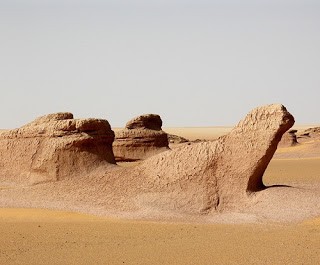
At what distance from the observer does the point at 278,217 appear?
41.5ft

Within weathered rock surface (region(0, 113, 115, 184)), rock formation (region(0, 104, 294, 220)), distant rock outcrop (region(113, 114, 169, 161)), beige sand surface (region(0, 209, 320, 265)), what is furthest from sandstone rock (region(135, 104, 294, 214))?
distant rock outcrop (region(113, 114, 169, 161))

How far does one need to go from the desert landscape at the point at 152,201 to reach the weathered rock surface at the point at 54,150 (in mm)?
29

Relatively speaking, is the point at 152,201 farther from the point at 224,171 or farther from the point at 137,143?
the point at 137,143

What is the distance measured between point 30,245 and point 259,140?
5491 millimetres

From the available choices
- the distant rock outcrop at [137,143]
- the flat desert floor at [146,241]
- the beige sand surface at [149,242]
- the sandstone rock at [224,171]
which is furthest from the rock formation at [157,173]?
the distant rock outcrop at [137,143]

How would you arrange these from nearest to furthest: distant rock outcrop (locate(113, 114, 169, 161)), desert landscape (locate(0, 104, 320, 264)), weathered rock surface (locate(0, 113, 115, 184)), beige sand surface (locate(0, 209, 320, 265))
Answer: beige sand surface (locate(0, 209, 320, 265)) → desert landscape (locate(0, 104, 320, 264)) → weathered rock surface (locate(0, 113, 115, 184)) → distant rock outcrop (locate(113, 114, 169, 161))

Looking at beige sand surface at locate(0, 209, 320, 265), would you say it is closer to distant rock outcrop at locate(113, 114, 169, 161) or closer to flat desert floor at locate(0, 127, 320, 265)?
flat desert floor at locate(0, 127, 320, 265)

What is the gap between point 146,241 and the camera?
1081cm

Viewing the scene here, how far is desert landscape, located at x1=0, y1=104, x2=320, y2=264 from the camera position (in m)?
10.0

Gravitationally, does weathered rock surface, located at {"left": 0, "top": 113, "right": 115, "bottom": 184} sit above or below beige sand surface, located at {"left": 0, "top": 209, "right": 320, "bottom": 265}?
above

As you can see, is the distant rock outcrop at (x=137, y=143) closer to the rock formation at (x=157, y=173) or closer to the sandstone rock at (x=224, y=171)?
the rock formation at (x=157, y=173)

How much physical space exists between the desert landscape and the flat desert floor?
2 centimetres

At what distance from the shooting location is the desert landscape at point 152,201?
33.0 ft

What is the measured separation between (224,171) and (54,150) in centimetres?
488
